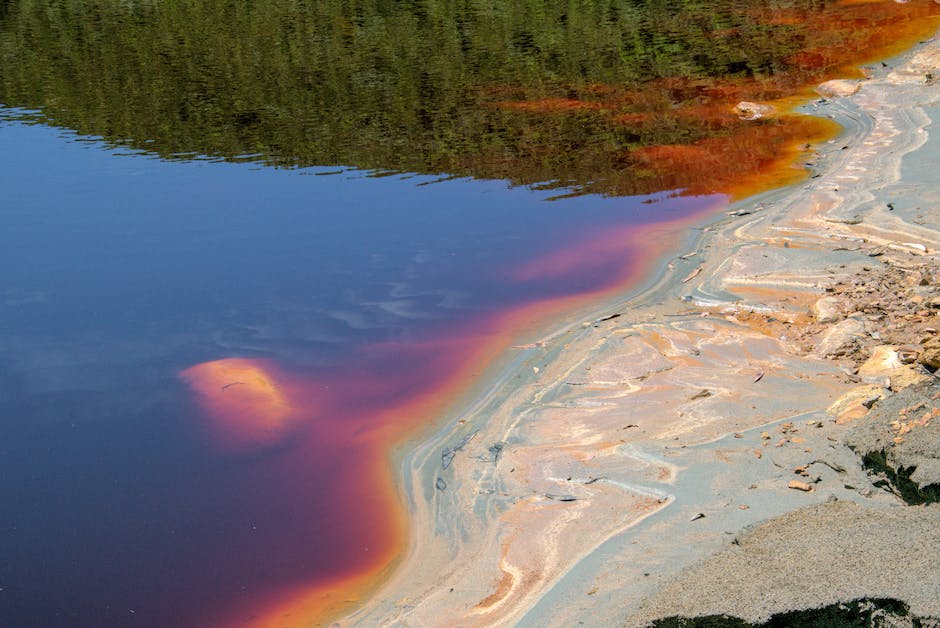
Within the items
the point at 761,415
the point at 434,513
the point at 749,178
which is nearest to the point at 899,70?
the point at 749,178

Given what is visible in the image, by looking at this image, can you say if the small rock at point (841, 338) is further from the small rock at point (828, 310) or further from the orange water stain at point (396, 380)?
the orange water stain at point (396, 380)

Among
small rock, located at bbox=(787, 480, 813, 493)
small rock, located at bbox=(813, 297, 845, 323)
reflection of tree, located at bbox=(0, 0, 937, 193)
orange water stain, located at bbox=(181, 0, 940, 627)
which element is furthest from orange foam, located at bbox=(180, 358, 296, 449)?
reflection of tree, located at bbox=(0, 0, 937, 193)

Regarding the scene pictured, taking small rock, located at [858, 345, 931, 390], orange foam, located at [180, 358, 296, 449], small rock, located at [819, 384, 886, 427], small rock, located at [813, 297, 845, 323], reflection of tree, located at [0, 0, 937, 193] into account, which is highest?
reflection of tree, located at [0, 0, 937, 193]

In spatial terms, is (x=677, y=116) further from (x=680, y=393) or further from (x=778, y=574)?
(x=778, y=574)

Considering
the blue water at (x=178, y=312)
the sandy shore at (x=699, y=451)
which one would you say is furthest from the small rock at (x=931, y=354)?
the blue water at (x=178, y=312)

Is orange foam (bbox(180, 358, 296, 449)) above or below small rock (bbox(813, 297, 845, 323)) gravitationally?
below

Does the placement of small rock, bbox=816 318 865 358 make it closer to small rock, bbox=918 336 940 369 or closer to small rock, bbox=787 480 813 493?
small rock, bbox=918 336 940 369
